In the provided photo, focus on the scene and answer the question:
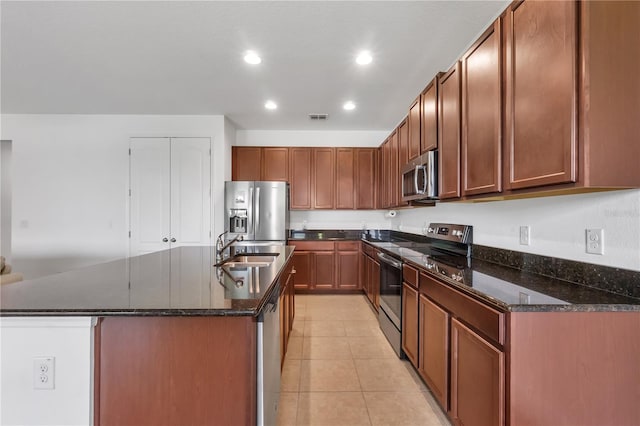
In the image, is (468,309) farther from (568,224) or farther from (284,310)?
(284,310)

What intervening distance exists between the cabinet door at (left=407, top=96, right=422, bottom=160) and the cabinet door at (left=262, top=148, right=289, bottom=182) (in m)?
2.23

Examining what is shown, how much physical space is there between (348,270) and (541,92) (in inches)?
136

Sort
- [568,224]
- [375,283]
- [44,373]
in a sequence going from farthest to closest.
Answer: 1. [375,283]
2. [568,224]
3. [44,373]

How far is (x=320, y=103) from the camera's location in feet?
11.6

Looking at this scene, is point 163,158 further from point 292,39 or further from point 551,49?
point 551,49

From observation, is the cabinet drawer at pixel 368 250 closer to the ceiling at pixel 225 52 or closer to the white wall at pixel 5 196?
the ceiling at pixel 225 52

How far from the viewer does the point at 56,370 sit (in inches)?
40.4

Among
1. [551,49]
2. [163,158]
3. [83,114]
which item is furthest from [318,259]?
[83,114]

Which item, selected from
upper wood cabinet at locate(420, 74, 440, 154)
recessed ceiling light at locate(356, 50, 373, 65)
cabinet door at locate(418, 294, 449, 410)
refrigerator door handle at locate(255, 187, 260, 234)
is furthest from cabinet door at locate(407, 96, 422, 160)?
refrigerator door handle at locate(255, 187, 260, 234)

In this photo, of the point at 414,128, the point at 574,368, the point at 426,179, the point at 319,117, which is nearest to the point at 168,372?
the point at 574,368

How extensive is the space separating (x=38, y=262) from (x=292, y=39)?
4.67 meters

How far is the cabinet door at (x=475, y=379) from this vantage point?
1.15 meters

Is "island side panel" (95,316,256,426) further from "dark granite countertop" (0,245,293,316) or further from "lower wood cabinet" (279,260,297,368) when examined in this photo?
"lower wood cabinet" (279,260,297,368)

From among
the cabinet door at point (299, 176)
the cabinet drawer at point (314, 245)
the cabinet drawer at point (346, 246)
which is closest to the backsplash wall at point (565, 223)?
the cabinet drawer at point (346, 246)
